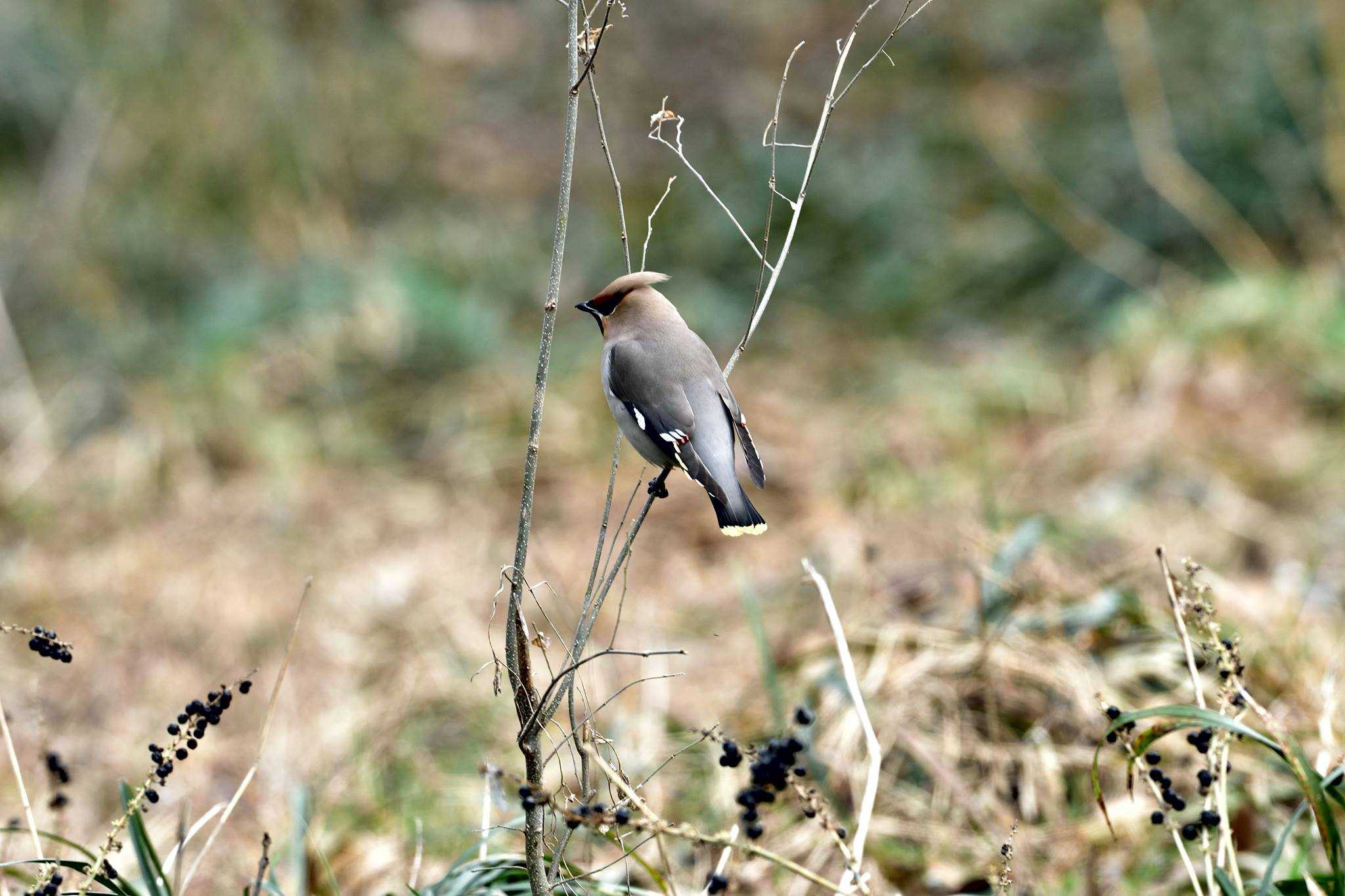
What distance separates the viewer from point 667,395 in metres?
2.10

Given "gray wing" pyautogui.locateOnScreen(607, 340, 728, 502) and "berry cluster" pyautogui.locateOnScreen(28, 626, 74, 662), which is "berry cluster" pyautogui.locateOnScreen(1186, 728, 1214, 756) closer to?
"gray wing" pyautogui.locateOnScreen(607, 340, 728, 502)

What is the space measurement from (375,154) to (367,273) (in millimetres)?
1975

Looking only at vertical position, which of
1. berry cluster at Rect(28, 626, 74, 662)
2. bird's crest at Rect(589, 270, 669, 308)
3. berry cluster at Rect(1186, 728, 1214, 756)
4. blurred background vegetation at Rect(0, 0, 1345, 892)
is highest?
blurred background vegetation at Rect(0, 0, 1345, 892)

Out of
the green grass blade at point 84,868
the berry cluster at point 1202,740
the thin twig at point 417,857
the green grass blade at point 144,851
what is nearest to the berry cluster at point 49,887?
the green grass blade at point 84,868

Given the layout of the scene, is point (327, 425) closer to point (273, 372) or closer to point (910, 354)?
point (273, 372)

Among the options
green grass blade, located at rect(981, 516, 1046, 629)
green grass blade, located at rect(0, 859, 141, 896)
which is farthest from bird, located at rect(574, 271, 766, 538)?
green grass blade, located at rect(981, 516, 1046, 629)

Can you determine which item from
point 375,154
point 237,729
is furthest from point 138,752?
point 375,154

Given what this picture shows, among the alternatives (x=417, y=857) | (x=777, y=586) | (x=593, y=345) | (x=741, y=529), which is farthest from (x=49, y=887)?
(x=593, y=345)

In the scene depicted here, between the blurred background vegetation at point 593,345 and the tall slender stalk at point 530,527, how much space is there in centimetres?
119

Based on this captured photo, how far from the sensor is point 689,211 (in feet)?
25.8

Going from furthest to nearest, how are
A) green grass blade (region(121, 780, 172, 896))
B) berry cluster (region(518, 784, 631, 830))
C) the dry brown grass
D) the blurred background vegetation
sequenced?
1. the blurred background vegetation
2. the dry brown grass
3. green grass blade (region(121, 780, 172, 896))
4. berry cluster (region(518, 784, 631, 830))

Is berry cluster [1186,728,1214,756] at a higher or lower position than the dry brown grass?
lower

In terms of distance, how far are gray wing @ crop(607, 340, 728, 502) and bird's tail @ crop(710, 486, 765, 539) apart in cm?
2

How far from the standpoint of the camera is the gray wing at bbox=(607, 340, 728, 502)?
2047 millimetres
